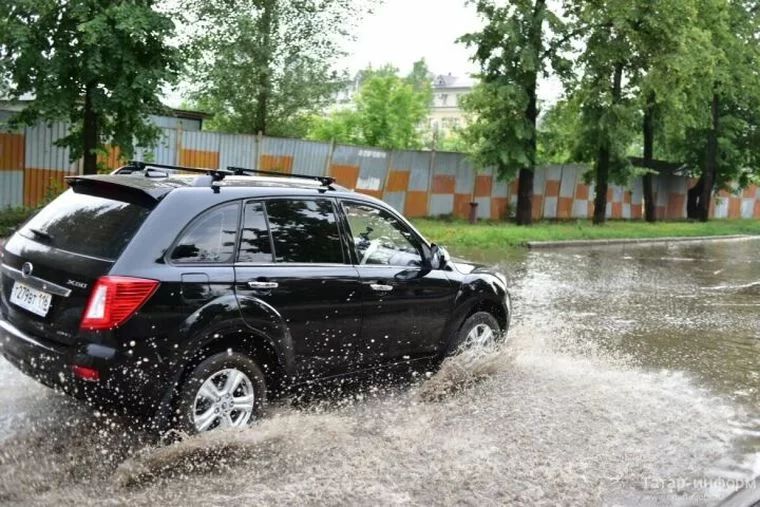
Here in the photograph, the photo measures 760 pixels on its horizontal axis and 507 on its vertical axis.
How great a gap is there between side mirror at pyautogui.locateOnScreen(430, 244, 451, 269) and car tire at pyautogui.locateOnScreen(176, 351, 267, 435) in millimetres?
1868

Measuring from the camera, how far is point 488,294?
658 cm

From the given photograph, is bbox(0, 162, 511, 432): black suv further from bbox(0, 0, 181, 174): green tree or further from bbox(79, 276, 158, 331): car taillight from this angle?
bbox(0, 0, 181, 174): green tree

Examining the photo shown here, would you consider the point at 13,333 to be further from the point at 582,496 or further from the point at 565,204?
the point at 565,204

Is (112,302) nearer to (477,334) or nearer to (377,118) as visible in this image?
(477,334)

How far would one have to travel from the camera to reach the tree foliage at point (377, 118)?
119 ft

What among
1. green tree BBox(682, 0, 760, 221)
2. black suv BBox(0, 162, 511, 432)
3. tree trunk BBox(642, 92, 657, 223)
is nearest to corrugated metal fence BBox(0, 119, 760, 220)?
tree trunk BBox(642, 92, 657, 223)

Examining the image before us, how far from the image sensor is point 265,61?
2561cm

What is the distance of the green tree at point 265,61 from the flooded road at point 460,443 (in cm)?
1967

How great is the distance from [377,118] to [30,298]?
3278 cm

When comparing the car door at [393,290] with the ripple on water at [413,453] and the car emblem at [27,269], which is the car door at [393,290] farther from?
the car emblem at [27,269]

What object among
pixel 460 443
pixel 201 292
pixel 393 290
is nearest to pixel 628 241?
pixel 393 290

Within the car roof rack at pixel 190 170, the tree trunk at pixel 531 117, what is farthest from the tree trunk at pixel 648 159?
the car roof rack at pixel 190 170

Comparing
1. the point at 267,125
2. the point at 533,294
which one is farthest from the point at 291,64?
the point at 533,294

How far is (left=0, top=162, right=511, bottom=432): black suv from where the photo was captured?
426 cm
